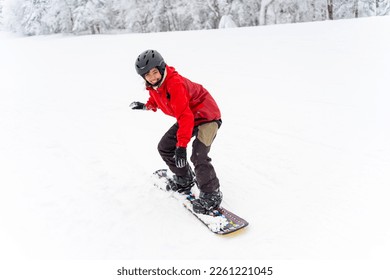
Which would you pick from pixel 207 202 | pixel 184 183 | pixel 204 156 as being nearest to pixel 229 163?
pixel 184 183

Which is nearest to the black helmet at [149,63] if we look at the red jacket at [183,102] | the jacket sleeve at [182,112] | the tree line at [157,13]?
the red jacket at [183,102]

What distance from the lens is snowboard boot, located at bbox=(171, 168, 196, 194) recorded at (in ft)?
16.6

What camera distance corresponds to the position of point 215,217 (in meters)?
4.38

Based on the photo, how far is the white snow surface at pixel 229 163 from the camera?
406cm

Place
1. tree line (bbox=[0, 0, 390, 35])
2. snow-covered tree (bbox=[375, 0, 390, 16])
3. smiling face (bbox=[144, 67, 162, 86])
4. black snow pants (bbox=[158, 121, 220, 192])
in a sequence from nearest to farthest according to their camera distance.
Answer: smiling face (bbox=[144, 67, 162, 86]) < black snow pants (bbox=[158, 121, 220, 192]) < tree line (bbox=[0, 0, 390, 35]) < snow-covered tree (bbox=[375, 0, 390, 16])

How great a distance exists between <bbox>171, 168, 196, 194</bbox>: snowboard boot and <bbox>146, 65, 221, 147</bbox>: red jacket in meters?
0.95

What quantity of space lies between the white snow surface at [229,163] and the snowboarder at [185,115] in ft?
1.57

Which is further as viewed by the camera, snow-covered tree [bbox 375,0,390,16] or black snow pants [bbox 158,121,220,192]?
snow-covered tree [bbox 375,0,390,16]

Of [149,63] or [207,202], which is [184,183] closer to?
[207,202]

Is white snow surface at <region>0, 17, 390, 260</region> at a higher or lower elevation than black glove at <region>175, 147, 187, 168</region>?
lower

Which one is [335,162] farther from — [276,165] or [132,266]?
[132,266]

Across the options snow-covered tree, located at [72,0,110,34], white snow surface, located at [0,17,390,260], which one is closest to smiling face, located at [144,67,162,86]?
white snow surface, located at [0,17,390,260]

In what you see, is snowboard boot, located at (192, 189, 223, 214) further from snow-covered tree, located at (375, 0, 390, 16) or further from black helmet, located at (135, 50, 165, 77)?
snow-covered tree, located at (375, 0, 390, 16)

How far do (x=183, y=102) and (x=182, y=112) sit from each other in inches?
4.4
